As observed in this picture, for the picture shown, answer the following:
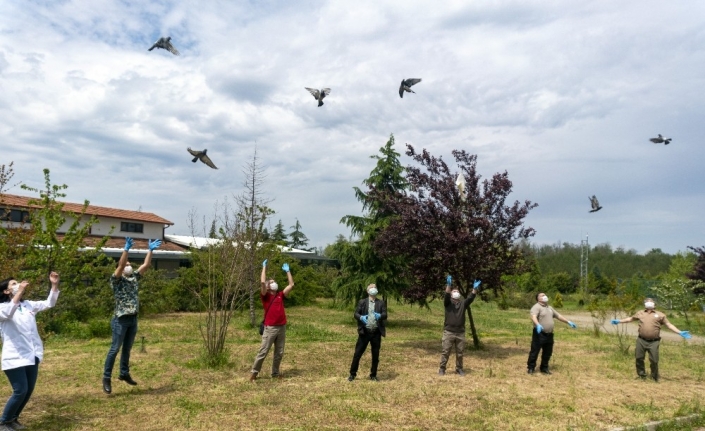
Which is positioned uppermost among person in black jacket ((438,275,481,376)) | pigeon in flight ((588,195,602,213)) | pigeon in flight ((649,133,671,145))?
pigeon in flight ((649,133,671,145))

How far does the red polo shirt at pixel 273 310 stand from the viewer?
803 centimetres

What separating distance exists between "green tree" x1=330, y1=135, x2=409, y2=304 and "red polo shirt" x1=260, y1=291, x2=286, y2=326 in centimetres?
935

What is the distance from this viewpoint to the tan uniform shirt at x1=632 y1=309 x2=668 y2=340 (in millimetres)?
8891

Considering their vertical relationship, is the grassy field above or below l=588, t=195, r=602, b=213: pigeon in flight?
below

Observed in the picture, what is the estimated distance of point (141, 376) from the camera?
812 cm

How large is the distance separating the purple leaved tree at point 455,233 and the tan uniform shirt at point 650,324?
282cm

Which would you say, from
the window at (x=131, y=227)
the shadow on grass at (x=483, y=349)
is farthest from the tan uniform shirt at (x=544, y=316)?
the window at (x=131, y=227)

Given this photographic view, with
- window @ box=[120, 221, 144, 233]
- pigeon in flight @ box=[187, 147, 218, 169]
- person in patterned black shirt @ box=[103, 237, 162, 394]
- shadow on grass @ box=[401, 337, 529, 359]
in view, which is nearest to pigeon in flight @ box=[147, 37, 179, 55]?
pigeon in flight @ box=[187, 147, 218, 169]

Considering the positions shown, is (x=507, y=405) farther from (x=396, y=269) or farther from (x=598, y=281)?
(x=598, y=281)

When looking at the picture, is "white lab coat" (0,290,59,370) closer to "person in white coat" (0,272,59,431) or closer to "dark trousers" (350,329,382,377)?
"person in white coat" (0,272,59,431)

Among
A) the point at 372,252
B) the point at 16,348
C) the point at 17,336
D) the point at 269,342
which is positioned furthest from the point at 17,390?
the point at 372,252

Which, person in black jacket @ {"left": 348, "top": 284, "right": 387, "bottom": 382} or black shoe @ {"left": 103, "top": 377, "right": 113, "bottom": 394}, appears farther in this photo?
person in black jacket @ {"left": 348, "top": 284, "right": 387, "bottom": 382}

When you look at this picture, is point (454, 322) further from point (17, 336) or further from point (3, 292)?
point (3, 292)

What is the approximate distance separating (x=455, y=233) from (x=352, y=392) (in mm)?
4670
